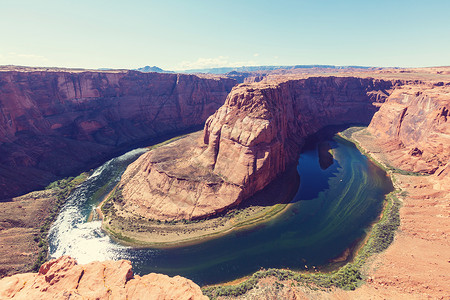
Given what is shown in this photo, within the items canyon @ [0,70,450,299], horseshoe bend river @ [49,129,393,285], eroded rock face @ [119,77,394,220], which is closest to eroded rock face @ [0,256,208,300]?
canyon @ [0,70,450,299]

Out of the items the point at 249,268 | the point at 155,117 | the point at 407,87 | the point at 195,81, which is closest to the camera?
the point at 249,268

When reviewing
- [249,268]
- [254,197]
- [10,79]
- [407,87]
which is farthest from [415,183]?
[10,79]

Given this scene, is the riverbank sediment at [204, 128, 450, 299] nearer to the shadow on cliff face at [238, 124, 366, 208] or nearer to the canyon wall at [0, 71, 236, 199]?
the shadow on cliff face at [238, 124, 366, 208]

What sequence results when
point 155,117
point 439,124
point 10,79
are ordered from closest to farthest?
point 439,124 < point 10,79 < point 155,117

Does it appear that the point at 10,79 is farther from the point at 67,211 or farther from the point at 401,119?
the point at 401,119

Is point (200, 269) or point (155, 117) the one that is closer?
point (200, 269)

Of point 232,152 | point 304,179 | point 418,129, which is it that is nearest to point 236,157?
point 232,152
